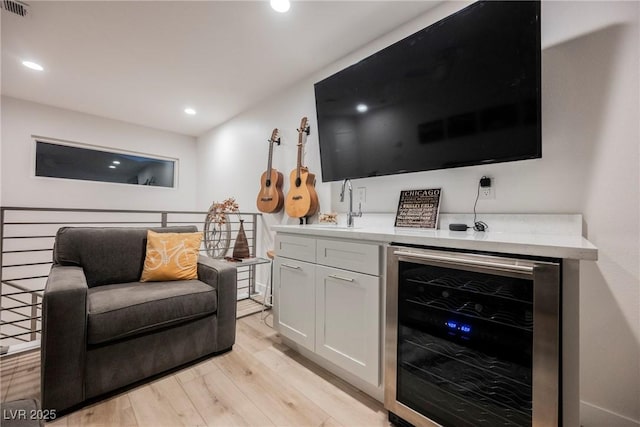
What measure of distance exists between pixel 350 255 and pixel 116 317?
1342mm

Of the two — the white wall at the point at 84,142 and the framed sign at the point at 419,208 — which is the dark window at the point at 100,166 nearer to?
the white wall at the point at 84,142

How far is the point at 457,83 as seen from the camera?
144cm

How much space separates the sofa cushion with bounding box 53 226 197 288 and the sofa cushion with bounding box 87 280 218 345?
0.11 m

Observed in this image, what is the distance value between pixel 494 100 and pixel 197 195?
465cm

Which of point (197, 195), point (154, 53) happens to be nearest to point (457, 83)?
point (154, 53)

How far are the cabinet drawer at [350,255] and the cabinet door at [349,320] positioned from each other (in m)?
0.04

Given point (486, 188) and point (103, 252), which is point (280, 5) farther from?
point (103, 252)

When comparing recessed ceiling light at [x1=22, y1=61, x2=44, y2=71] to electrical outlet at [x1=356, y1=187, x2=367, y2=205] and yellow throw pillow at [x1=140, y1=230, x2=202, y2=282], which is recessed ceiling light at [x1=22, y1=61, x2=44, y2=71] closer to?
yellow throw pillow at [x1=140, y1=230, x2=202, y2=282]

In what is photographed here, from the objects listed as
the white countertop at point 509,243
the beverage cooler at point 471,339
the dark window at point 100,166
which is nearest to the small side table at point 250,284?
the white countertop at point 509,243

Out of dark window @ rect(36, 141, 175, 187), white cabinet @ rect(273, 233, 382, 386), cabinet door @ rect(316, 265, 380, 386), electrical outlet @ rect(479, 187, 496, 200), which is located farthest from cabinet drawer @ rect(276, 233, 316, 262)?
dark window @ rect(36, 141, 175, 187)

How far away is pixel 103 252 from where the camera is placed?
6.15 feet

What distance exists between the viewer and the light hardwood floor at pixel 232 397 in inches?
51.3

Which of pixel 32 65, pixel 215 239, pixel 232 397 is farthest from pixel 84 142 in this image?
pixel 232 397

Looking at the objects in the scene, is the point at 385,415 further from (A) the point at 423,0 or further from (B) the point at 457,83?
(A) the point at 423,0
